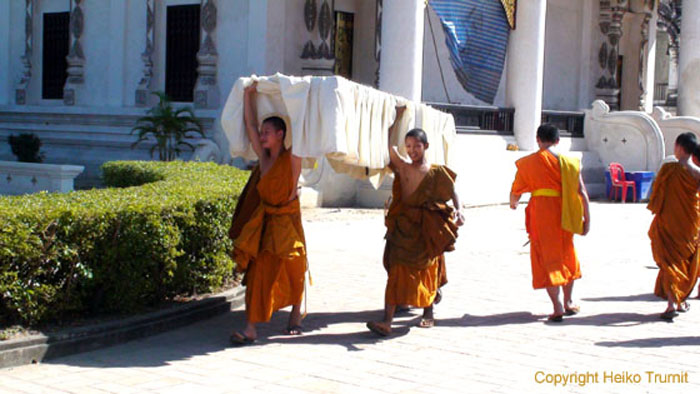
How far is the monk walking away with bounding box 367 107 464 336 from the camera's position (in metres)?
6.79

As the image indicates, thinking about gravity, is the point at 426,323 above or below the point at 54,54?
below

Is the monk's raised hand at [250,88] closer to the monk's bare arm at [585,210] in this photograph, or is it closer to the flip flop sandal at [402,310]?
the flip flop sandal at [402,310]

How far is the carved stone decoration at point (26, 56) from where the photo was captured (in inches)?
861

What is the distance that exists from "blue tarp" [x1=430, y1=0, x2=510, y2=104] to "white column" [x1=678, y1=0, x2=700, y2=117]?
5196mm

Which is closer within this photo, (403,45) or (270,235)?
(270,235)

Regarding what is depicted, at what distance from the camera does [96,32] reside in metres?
20.7

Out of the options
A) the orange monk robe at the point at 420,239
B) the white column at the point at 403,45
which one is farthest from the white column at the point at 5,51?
the orange monk robe at the point at 420,239

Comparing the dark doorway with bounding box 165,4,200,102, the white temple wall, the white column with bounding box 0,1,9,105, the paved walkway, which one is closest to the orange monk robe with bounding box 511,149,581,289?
the paved walkway

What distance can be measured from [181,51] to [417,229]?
44.5 ft

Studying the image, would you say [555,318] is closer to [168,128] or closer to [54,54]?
[168,128]

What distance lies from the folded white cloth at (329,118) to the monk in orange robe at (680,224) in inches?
83.3

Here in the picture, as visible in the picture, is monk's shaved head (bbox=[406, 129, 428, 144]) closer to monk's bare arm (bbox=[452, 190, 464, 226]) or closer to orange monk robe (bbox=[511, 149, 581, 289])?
monk's bare arm (bbox=[452, 190, 464, 226])

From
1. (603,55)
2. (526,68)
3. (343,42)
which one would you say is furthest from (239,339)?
(603,55)

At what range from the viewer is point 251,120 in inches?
265
